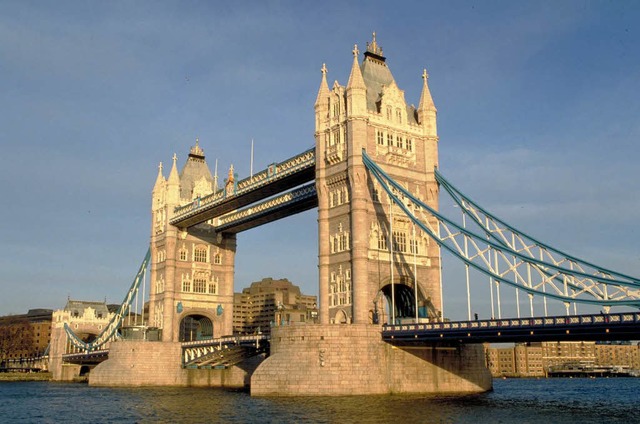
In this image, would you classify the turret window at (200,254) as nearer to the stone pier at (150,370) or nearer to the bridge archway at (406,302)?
the stone pier at (150,370)

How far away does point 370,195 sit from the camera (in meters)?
65.6

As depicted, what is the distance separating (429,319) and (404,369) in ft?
21.1

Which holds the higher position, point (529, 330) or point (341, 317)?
point (341, 317)

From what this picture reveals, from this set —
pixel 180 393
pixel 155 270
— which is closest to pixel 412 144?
pixel 180 393

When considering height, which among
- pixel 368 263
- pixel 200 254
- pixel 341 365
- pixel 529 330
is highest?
pixel 200 254

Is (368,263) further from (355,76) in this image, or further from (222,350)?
(222,350)

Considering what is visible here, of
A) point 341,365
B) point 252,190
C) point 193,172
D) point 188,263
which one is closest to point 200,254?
point 188,263

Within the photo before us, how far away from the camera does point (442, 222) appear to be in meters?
60.2

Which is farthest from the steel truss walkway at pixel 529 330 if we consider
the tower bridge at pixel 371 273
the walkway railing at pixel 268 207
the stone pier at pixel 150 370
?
the stone pier at pixel 150 370

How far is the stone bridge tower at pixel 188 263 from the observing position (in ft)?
315

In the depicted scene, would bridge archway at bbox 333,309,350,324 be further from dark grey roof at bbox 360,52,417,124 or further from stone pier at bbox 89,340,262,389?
stone pier at bbox 89,340,262,389

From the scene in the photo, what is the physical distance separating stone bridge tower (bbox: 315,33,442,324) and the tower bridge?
0.38ft

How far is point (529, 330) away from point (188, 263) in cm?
5795

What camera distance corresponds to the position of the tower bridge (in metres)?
55.2
